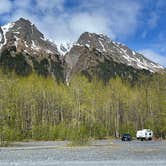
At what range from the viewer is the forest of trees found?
73.1 m

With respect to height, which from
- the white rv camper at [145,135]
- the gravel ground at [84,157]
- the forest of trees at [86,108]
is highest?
the forest of trees at [86,108]

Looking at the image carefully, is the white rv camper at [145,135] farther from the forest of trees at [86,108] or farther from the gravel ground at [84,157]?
the gravel ground at [84,157]

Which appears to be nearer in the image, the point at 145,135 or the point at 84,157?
the point at 84,157

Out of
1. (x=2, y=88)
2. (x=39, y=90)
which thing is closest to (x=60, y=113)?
(x=39, y=90)

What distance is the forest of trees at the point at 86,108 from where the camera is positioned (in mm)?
73125

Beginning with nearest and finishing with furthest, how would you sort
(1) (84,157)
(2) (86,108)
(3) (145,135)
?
(1) (84,157), (3) (145,135), (2) (86,108)

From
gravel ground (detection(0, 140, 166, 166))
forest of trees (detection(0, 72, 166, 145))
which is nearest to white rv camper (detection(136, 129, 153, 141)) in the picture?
forest of trees (detection(0, 72, 166, 145))

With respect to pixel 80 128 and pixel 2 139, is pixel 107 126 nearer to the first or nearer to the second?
pixel 80 128

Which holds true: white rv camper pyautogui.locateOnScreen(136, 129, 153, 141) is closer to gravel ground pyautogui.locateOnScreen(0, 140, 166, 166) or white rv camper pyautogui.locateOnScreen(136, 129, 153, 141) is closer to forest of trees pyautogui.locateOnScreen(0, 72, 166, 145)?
forest of trees pyautogui.locateOnScreen(0, 72, 166, 145)

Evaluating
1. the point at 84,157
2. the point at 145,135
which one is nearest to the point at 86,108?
the point at 145,135

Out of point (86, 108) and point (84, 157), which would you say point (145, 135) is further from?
point (84, 157)

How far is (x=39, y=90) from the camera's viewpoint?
82.7m

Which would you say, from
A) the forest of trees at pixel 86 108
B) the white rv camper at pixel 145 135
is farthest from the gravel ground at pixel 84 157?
the white rv camper at pixel 145 135

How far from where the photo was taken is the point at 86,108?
252 ft
